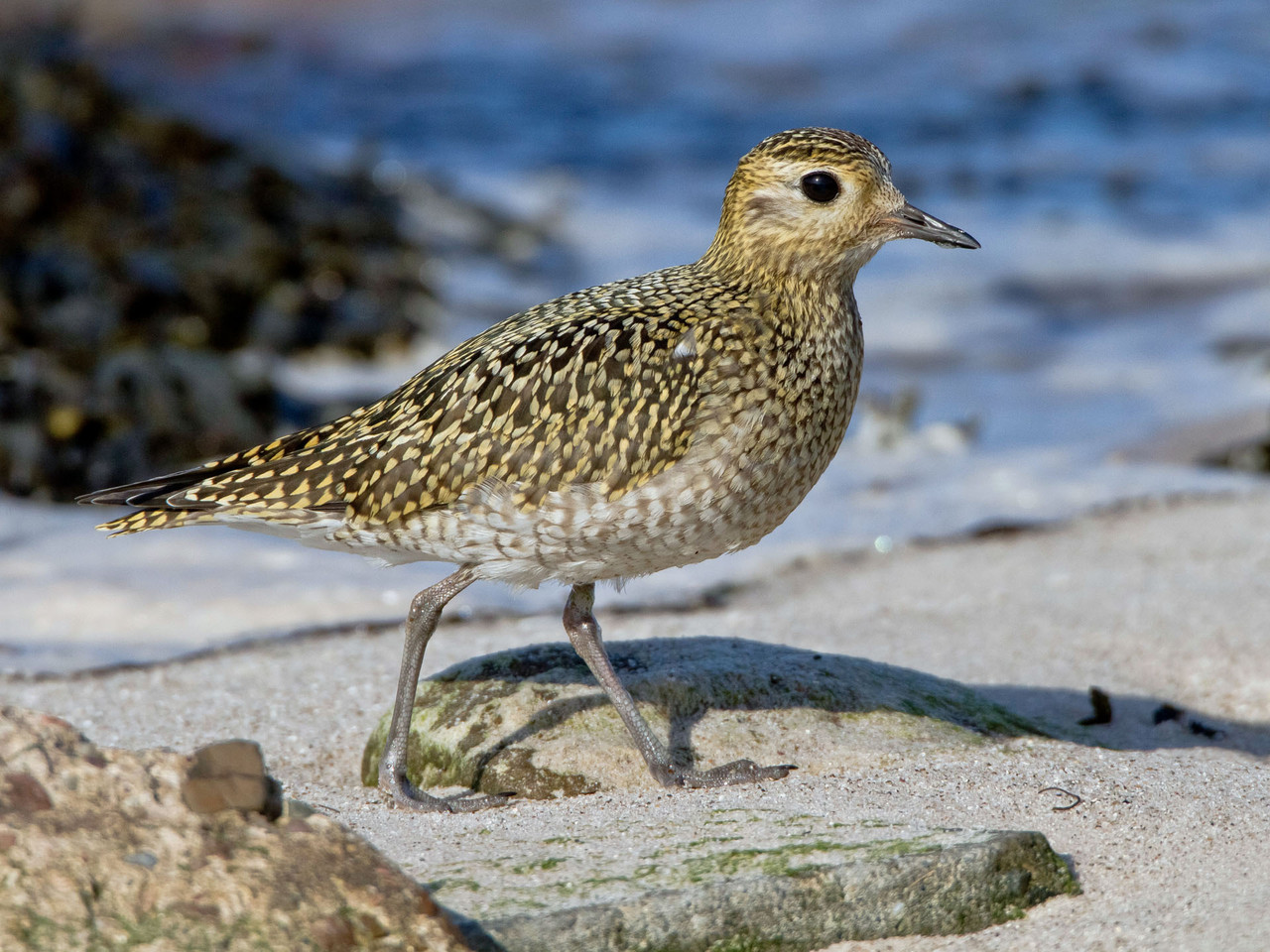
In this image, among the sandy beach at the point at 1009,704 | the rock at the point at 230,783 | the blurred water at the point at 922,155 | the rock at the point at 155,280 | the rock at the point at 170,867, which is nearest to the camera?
the rock at the point at 170,867

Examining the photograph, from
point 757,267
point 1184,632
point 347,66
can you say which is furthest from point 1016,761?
point 347,66

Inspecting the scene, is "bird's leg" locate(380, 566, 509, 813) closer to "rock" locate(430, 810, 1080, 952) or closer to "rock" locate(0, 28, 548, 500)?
"rock" locate(430, 810, 1080, 952)

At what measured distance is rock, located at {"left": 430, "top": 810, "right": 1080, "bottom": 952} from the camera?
2.84 m

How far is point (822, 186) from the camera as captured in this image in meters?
4.16

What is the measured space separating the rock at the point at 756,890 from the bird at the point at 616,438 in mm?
763

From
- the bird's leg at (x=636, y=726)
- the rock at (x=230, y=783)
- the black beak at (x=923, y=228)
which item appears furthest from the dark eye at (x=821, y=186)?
the rock at (x=230, y=783)

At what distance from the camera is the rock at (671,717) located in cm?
409

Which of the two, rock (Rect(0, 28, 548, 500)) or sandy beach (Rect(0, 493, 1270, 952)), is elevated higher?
rock (Rect(0, 28, 548, 500))

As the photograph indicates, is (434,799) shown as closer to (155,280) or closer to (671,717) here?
(671,717)

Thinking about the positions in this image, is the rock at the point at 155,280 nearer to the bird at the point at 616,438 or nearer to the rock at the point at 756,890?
the bird at the point at 616,438

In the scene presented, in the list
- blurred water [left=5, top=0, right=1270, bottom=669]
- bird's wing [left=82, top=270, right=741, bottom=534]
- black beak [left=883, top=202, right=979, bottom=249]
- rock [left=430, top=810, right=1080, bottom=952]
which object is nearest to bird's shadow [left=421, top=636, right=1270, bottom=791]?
bird's wing [left=82, top=270, right=741, bottom=534]

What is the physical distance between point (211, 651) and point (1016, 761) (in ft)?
10.3

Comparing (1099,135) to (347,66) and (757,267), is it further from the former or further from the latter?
(757,267)

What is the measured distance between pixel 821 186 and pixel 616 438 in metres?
0.97
